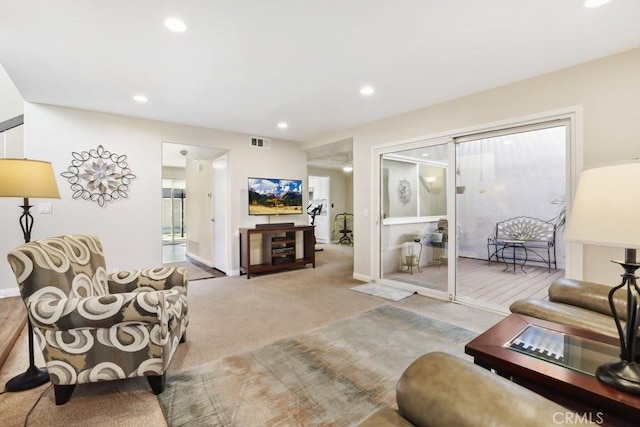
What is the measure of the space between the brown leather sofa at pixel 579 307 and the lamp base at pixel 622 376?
2.42 feet

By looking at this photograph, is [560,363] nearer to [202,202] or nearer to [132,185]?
[132,185]

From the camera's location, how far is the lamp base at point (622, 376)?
3.32 ft

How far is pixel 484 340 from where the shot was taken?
142 cm

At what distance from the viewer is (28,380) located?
1.99 m

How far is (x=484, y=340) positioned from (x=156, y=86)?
12.4 ft

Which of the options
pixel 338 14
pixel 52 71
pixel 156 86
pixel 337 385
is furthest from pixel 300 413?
pixel 52 71

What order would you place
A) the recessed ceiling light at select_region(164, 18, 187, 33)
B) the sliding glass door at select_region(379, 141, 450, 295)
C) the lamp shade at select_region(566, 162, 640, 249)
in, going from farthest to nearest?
the sliding glass door at select_region(379, 141, 450, 295)
the recessed ceiling light at select_region(164, 18, 187, 33)
the lamp shade at select_region(566, 162, 640, 249)

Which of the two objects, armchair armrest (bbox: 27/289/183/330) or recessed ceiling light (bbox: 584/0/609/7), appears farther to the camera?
recessed ceiling light (bbox: 584/0/609/7)

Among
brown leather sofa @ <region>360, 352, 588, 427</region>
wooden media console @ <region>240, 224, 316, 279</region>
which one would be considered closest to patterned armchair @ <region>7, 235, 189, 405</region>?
brown leather sofa @ <region>360, 352, 588, 427</region>

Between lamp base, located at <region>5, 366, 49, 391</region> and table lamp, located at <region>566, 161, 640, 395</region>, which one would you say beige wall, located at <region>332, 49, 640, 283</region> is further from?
lamp base, located at <region>5, 366, 49, 391</region>

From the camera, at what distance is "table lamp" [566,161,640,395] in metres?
0.96

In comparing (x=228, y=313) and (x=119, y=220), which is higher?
(x=119, y=220)

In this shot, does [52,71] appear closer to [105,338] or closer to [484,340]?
[105,338]

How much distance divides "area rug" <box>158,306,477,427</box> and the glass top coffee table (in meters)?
0.84
